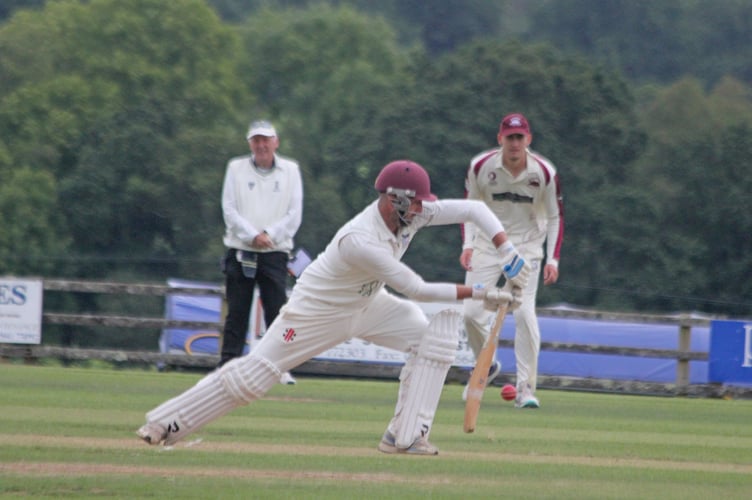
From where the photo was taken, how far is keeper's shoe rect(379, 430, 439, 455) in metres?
7.94

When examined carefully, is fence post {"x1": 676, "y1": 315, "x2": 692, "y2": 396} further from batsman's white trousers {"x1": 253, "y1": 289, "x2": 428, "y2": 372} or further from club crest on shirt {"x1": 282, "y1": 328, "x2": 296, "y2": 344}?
club crest on shirt {"x1": 282, "y1": 328, "x2": 296, "y2": 344}

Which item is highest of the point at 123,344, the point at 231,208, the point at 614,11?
the point at 614,11

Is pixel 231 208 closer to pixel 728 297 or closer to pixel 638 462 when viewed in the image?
pixel 638 462

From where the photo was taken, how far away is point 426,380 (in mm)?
7887

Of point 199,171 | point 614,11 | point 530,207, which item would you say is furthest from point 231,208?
point 614,11

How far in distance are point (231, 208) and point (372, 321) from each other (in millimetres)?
4020

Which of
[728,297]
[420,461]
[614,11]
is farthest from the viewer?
[614,11]

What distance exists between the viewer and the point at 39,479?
701 centimetres

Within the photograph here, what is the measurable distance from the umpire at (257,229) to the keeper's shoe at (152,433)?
392 cm

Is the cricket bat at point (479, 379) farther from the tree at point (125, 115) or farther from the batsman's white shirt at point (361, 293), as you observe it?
the tree at point (125, 115)

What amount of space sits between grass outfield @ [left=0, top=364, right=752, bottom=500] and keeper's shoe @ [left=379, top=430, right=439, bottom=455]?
0.15 ft

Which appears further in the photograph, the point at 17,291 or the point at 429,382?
the point at 17,291

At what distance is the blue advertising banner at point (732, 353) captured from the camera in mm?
15914

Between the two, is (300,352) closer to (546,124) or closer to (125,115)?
(546,124)
